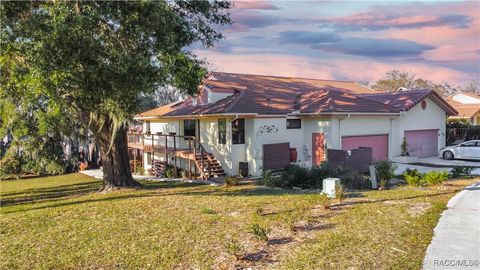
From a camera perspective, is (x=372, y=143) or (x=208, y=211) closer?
(x=208, y=211)

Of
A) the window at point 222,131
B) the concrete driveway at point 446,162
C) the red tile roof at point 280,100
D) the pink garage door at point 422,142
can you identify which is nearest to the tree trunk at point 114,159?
the red tile roof at point 280,100

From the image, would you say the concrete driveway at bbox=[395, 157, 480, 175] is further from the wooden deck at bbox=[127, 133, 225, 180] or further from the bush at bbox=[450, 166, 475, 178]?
the wooden deck at bbox=[127, 133, 225, 180]

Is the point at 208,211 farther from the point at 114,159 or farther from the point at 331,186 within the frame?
the point at 114,159

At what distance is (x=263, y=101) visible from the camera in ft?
69.1

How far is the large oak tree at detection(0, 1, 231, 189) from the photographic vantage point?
389 inches

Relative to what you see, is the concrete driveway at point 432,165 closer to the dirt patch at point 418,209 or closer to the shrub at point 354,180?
the shrub at point 354,180

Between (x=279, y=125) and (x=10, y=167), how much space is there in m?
20.6

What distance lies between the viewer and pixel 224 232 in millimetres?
8133

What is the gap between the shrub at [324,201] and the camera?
9911 millimetres

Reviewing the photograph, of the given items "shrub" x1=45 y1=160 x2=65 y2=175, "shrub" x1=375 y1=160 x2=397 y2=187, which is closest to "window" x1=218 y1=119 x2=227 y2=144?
"shrub" x1=375 y1=160 x2=397 y2=187

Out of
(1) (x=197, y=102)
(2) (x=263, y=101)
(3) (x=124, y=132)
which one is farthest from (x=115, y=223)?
(1) (x=197, y=102)

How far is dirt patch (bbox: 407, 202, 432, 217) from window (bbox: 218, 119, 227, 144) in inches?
454

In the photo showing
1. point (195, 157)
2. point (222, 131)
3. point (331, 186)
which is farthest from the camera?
point (222, 131)

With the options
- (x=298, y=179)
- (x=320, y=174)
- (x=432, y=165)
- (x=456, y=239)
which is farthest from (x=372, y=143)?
(x=456, y=239)
